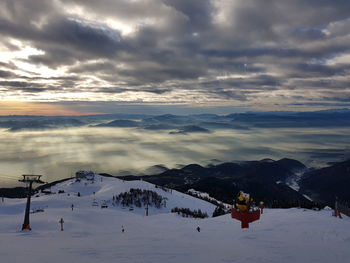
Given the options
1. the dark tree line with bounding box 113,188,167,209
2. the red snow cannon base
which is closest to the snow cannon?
the red snow cannon base

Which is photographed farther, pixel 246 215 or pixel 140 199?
pixel 140 199

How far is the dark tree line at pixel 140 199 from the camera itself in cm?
9354

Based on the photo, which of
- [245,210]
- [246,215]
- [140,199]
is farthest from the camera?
[140,199]

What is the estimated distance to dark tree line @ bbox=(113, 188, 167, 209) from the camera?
93544 mm

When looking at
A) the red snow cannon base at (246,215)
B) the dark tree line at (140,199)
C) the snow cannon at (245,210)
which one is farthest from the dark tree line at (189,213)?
the snow cannon at (245,210)

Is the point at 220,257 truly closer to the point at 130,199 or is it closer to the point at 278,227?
the point at 278,227

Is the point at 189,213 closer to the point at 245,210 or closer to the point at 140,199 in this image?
the point at 140,199

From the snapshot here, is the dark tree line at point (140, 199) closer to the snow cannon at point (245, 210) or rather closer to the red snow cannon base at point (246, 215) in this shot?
the red snow cannon base at point (246, 215)

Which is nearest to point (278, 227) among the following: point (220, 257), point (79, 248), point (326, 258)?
point (326, 258)

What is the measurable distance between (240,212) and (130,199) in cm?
7100

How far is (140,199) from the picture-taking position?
96562 millimetres

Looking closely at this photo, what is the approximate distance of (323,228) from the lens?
1078 inches

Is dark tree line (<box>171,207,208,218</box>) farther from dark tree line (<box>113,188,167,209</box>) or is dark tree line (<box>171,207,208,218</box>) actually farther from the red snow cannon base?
the red snow cannon base

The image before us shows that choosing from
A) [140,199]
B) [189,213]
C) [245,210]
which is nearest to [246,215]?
[245,210]
